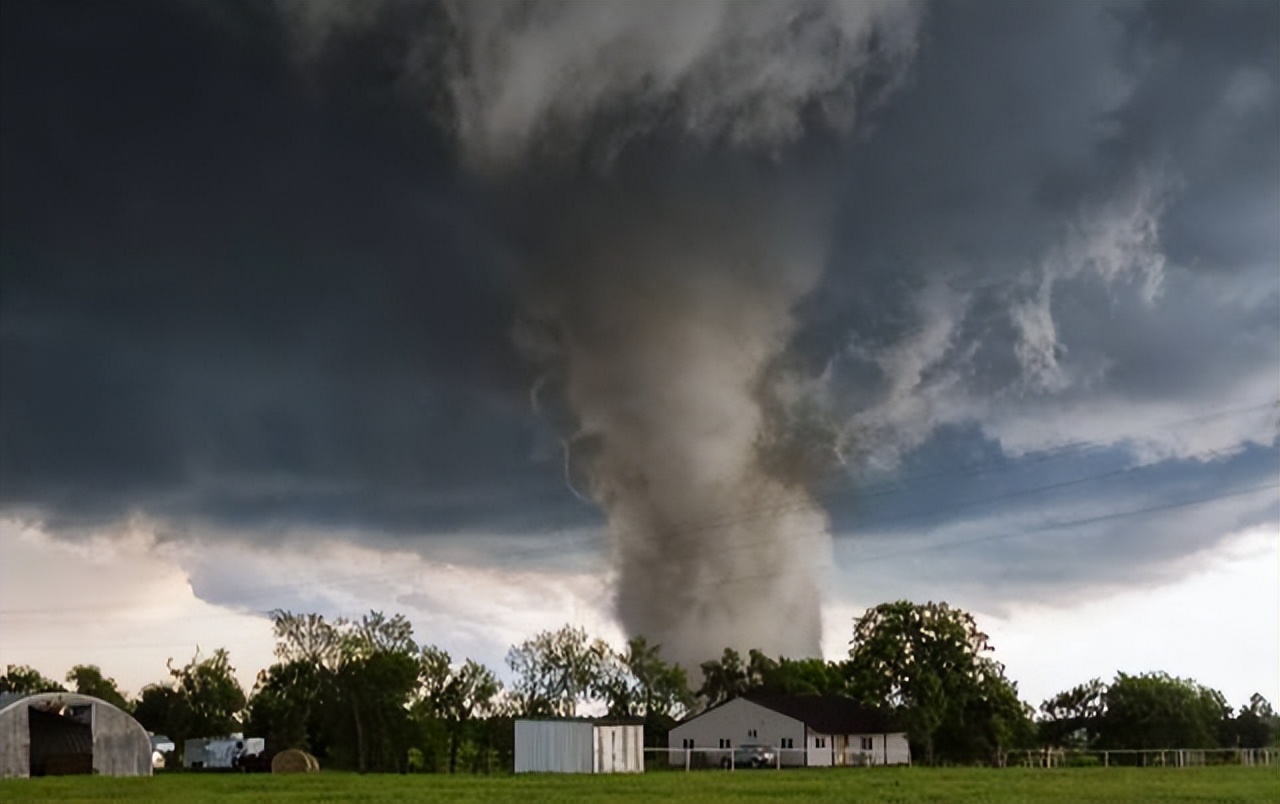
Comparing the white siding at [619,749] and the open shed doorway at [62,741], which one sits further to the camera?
the white siding at [619,749]

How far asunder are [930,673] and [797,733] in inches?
368

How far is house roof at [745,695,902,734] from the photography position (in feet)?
267

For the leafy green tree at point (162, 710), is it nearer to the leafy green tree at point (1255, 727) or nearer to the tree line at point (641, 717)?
the tree line at point (641, 717)

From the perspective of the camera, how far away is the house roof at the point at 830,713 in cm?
8144

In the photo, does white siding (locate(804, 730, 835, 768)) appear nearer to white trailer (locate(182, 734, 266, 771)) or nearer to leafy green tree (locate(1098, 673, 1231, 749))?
leafy green tree (locate(1098, 673, 1231, 749))

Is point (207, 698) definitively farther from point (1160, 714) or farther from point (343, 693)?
point (1160, 714)

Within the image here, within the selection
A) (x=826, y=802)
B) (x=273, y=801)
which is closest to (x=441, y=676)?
(x=273, y=801)

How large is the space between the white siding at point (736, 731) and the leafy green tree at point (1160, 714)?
54.0 ft

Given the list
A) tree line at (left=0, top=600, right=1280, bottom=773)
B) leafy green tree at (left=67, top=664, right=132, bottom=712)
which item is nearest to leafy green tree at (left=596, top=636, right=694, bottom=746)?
tree line at (left=0, top=600, right=1280, bottom=773)

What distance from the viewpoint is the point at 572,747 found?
67500mm

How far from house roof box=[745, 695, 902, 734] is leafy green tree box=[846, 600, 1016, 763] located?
63.8 inches

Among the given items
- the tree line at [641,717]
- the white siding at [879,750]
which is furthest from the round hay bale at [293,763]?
the white siding at [879,750]

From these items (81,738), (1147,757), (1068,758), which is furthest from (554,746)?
(1147,757)

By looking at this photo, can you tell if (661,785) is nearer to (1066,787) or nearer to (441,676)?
(1066,787)
